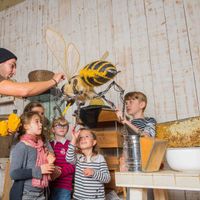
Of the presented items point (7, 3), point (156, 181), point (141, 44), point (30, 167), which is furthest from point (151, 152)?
point (7, 3)

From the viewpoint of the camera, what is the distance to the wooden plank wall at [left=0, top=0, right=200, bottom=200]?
1750 mm

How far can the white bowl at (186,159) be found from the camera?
0.80m

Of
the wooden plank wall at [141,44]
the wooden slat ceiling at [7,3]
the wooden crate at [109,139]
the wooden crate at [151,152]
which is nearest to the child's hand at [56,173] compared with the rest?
the wooden crate at [109,139]

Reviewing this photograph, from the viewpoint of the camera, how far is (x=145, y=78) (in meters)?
1.89

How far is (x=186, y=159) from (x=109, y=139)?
2.26 feet

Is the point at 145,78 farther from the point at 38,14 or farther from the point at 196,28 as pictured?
the point at 38,14

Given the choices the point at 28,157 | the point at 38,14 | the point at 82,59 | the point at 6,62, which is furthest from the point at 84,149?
the point at 38,14

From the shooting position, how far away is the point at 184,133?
0.93m

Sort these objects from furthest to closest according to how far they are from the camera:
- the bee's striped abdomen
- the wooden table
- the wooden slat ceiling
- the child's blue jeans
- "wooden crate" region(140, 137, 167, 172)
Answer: the wooden slat ceiling < the child's blue jeans < the bee's striped abdomen < "wooden crate" region(140, 137, 167, 172) < the wooden table

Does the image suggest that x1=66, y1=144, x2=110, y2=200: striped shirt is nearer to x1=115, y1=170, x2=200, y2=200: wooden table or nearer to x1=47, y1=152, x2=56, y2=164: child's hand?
x1=47, y1=152, x2=56, y2=164: child's hand

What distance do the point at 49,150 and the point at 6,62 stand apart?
21.4 inches

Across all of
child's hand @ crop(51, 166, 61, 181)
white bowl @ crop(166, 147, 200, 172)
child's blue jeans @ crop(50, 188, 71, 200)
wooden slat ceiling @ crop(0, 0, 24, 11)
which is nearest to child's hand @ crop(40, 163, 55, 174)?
child's hand @ crop(51, 166, 61, 181)

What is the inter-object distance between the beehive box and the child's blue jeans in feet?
2.39

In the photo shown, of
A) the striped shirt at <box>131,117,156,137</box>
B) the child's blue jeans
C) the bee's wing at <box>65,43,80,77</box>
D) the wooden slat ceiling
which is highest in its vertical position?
the wooden slat ceiling
